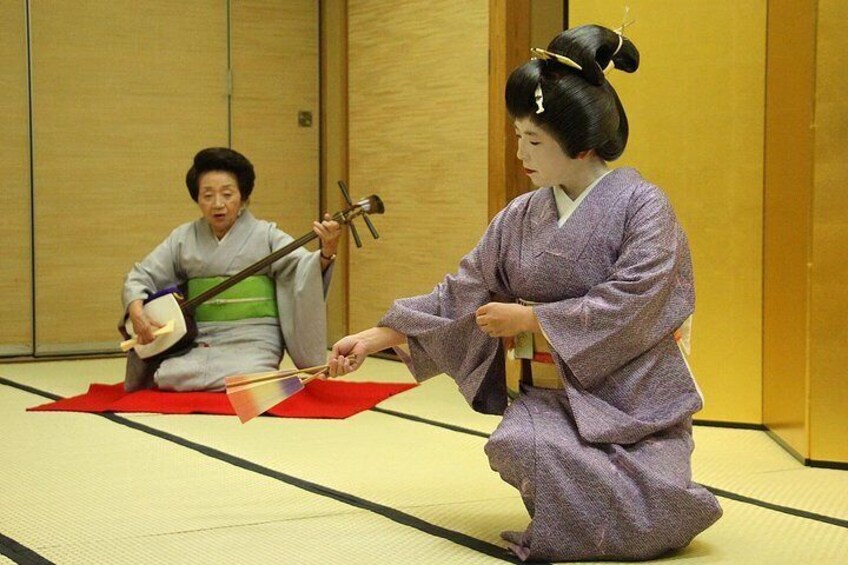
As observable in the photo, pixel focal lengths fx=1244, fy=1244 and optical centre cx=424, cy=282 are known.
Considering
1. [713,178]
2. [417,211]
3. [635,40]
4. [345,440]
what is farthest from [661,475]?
[417,211]

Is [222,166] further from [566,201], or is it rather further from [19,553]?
[19,553]

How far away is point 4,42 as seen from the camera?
623 cm

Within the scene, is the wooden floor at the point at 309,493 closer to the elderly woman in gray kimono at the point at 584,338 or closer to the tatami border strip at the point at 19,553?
the tatami border strip at the point at 19,553

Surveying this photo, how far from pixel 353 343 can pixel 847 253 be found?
1.62 metres

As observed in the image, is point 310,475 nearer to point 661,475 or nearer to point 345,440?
point 345,440

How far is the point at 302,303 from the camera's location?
4.99m

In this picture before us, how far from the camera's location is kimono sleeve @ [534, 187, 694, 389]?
2518mm

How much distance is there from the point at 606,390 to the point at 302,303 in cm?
255

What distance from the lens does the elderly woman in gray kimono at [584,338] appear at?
2484 millimetres

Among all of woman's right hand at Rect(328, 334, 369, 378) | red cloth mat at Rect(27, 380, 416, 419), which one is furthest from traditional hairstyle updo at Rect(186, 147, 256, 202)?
woman's right hand at Rect(328, 334, 369, 378)

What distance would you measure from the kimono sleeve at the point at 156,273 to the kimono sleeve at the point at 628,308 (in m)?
2.81

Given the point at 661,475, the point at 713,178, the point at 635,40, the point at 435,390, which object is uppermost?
the point at 635,40

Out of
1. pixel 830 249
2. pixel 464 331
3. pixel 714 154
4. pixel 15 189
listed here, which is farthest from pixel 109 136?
pixel 464 331

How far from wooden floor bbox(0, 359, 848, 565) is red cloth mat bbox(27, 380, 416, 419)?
0.10 metres
